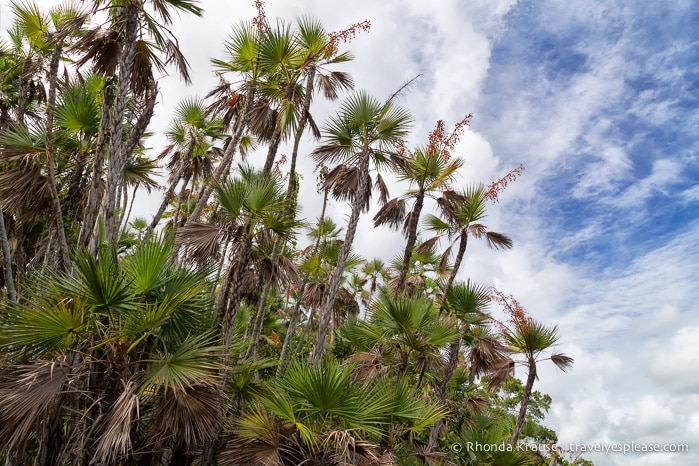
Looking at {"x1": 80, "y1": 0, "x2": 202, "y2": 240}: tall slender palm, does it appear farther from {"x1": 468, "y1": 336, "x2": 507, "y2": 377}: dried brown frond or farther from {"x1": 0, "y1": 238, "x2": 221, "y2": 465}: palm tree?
{"x1": 468, "y1": 336, "x2": 507, "y2": 377}: dried brown frond

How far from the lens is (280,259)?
29.6 ft

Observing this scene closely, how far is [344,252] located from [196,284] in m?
4.58

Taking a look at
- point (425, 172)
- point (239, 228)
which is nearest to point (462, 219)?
point (425, 172)

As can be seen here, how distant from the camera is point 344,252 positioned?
10359 mm

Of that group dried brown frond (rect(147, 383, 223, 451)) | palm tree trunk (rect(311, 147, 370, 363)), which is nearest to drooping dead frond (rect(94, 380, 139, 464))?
dried brown frond (rect(147, 383, 223, 451))

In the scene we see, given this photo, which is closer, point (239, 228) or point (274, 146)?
point (239, 228)

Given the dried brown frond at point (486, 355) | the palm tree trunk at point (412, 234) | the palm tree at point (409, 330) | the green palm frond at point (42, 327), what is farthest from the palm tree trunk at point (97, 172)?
the dried brown frond at point (486, 355)

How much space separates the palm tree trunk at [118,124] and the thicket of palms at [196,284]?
0.08ft

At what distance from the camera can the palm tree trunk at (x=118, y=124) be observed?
6.78m

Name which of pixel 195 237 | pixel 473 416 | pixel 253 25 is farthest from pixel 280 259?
pixel 473 416

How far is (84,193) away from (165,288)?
4.00 meters

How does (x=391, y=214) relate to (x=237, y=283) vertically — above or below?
above

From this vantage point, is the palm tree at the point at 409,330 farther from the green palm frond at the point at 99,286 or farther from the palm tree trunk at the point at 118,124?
the palm tree trunk at the point at 118,124

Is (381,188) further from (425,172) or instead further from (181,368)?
(181,368)
